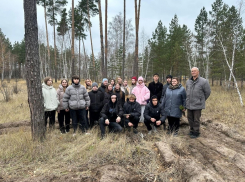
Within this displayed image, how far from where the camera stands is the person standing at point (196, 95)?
14.3 feet

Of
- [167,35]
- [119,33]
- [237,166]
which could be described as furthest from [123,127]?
[167,35]

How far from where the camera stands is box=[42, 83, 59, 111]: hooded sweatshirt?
452 centimetres

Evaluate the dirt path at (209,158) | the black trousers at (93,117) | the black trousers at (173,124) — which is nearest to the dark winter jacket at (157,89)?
the black trousers at (173,124)

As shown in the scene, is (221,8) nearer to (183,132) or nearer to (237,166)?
(183,132)

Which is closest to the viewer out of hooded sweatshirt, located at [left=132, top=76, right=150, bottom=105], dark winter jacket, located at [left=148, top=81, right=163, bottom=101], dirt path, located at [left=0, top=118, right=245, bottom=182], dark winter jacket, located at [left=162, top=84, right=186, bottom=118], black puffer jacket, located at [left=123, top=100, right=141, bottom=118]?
dirt path, located at [left=0, top=118, right=245, bottom=182]

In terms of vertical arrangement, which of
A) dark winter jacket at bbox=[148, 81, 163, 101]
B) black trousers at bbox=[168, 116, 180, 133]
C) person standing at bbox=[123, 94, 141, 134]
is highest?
dark winter jacket at bbox=[148, 81, 163, 101]

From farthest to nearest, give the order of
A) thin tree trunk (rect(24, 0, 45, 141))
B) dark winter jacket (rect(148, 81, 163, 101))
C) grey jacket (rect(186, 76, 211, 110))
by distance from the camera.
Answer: dark winter jacket (rect(148, 81, 163, 101)) < grey jacket (rect(186, 76, 211, 110)) < thin tree trunk (rect(24, 0, 45, 141))

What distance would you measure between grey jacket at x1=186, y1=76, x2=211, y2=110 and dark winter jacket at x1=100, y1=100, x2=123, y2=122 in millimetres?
2103

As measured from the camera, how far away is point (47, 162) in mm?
3127

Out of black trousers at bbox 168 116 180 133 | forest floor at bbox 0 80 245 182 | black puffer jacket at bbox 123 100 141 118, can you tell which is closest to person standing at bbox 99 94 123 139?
black puffer jacket at bbox 123 100 141 118

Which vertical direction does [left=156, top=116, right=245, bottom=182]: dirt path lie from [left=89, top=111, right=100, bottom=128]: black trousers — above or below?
below

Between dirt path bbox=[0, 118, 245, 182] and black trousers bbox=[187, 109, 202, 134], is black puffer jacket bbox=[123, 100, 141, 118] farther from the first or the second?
black trousers bbox=[187, 109, 202, 134]

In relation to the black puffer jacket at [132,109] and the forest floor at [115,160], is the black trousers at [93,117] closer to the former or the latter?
the forest floor at [115,160]

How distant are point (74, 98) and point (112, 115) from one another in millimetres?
1246
